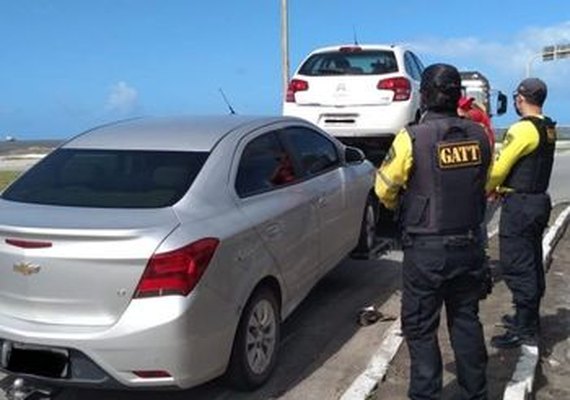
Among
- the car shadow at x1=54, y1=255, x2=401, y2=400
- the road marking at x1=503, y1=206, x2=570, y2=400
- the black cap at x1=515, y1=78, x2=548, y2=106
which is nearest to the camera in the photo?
the road marking at x1=503, y1=206, x2=570, y2=400

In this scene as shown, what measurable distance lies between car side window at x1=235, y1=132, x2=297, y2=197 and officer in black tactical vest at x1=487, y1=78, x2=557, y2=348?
1500mm

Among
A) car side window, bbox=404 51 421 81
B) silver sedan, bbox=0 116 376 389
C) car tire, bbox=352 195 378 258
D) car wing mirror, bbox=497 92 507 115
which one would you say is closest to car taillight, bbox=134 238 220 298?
silver sedan, bbox=0 116 376 389

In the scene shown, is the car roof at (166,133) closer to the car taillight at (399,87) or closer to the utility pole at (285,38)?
the car taillight at (399,87)

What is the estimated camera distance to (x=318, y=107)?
1103 cm

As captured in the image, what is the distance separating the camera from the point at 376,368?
5270 millimetres

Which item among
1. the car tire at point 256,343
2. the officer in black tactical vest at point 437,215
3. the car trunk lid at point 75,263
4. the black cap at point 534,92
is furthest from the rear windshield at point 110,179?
the black cap at point 534,92

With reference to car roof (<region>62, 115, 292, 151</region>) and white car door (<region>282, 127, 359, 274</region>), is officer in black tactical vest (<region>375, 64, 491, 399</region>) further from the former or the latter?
white car door (<region>282, 127, 359, 274</region>)

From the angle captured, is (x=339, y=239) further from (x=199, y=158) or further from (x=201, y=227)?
(x=201, y=227)

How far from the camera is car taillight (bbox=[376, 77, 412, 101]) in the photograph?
35.1 ft

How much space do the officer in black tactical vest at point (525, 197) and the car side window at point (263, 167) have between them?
1500 millimetres

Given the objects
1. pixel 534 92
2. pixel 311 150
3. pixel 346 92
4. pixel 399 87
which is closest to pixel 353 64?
pixel 346 92

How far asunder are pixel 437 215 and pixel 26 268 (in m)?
2.24

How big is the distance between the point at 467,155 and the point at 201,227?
1.53m

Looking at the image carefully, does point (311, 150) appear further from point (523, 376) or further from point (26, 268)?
point (26, 268)
